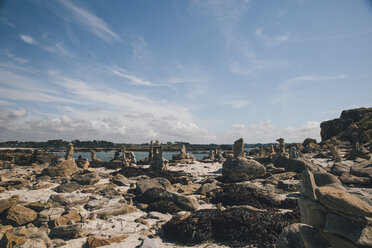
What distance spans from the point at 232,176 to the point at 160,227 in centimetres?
1000

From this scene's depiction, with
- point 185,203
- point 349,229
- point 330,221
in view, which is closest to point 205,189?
point 185,203

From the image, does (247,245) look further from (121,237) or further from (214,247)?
(121,237)

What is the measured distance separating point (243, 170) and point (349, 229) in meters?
13.1

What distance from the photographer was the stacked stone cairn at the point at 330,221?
2.98 m

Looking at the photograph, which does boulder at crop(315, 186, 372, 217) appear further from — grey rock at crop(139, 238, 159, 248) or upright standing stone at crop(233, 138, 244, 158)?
upright standing stone at crop(233, 138, 244, 158)

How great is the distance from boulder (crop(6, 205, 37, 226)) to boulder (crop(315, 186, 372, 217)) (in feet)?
28.3

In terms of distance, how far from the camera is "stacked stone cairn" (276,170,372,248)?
2.98 m

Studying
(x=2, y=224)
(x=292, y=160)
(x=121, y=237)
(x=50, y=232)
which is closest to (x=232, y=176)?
(x=292, y=160)

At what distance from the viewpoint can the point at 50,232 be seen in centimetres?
608

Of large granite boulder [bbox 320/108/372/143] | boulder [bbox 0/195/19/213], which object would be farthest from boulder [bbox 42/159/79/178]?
large granite boulder [bbox 320/108/372/143]

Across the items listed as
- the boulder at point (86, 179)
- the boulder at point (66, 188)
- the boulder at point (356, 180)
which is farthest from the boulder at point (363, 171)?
the boulder at point (66, 188)

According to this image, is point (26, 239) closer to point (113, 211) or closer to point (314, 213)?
point (113, 211)

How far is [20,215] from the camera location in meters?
6.72

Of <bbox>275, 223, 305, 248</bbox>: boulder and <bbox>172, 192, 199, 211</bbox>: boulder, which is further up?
<bbox>275, 223, 305, 248</bbox>: boulder
